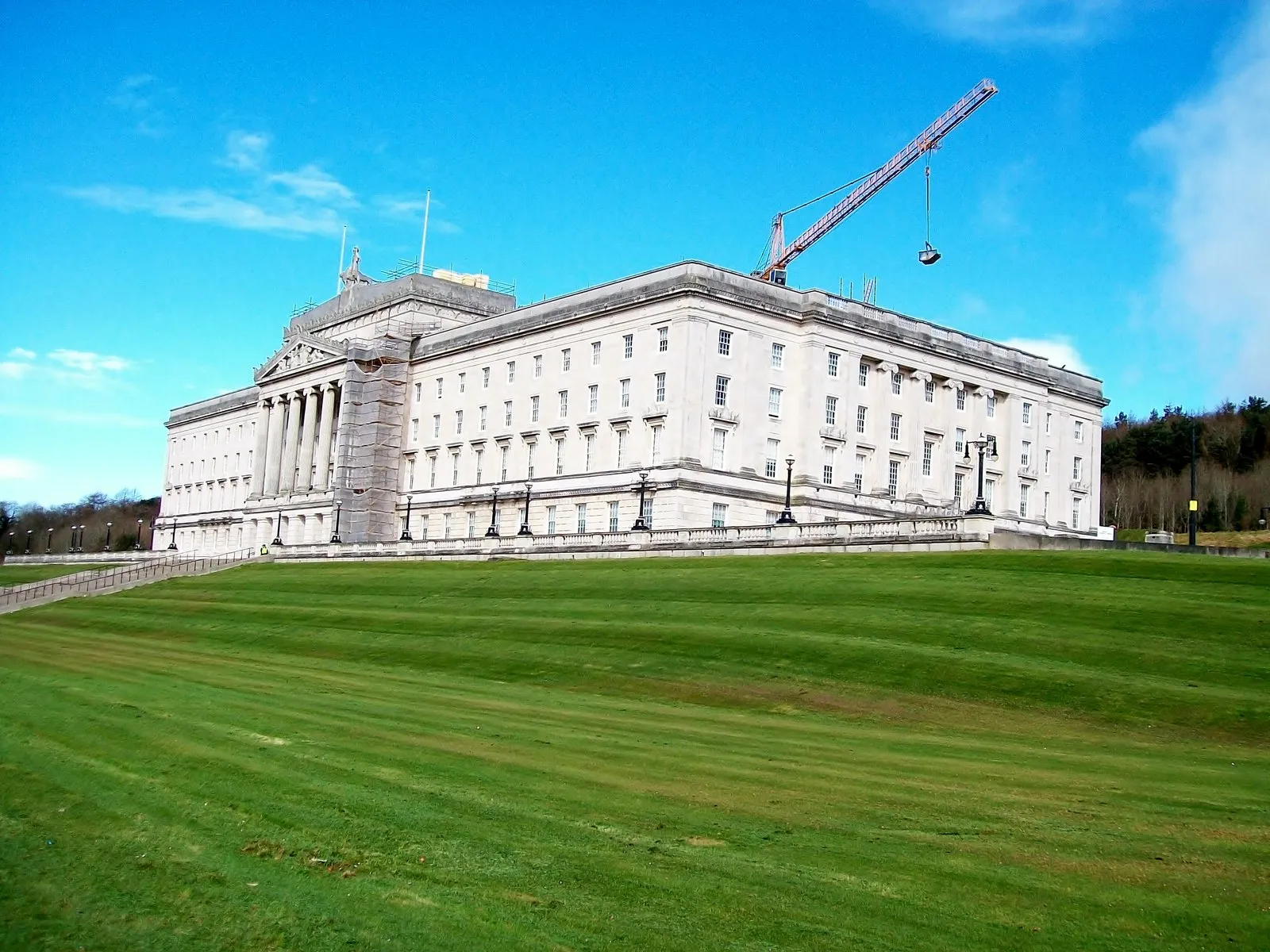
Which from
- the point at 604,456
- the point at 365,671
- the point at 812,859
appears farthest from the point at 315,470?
the point at 812,859

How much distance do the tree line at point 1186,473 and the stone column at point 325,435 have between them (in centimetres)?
8399

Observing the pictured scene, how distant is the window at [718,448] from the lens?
82.4m

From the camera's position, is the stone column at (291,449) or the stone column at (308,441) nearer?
the stone column at (308,441)

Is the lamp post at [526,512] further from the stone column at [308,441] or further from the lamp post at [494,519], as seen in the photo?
the stone column at [308,441]

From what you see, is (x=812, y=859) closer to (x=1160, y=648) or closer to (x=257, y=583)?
(x=1160, y=648)

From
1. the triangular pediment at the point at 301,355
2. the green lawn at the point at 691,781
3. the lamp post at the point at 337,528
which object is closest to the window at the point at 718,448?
the lamp post at the point at 337,528

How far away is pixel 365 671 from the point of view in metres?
37.2

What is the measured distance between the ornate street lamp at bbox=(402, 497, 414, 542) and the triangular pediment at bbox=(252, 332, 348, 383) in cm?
1500

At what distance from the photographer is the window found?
82375 mm

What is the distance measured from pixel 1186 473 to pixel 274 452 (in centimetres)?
9729

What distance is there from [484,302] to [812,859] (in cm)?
10928

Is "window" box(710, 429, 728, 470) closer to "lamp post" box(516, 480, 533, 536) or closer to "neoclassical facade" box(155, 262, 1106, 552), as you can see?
"neoclassical facade" box(155, 262, 1106, 552)

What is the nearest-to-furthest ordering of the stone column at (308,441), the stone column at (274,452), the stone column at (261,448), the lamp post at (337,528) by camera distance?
the lamp post at (337,528) → the stone column at (308,441) → the stone column at (274,452) → the stone column at (261,448)

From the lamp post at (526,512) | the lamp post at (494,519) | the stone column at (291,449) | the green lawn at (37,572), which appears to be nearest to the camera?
the lamp post at (526,512)
